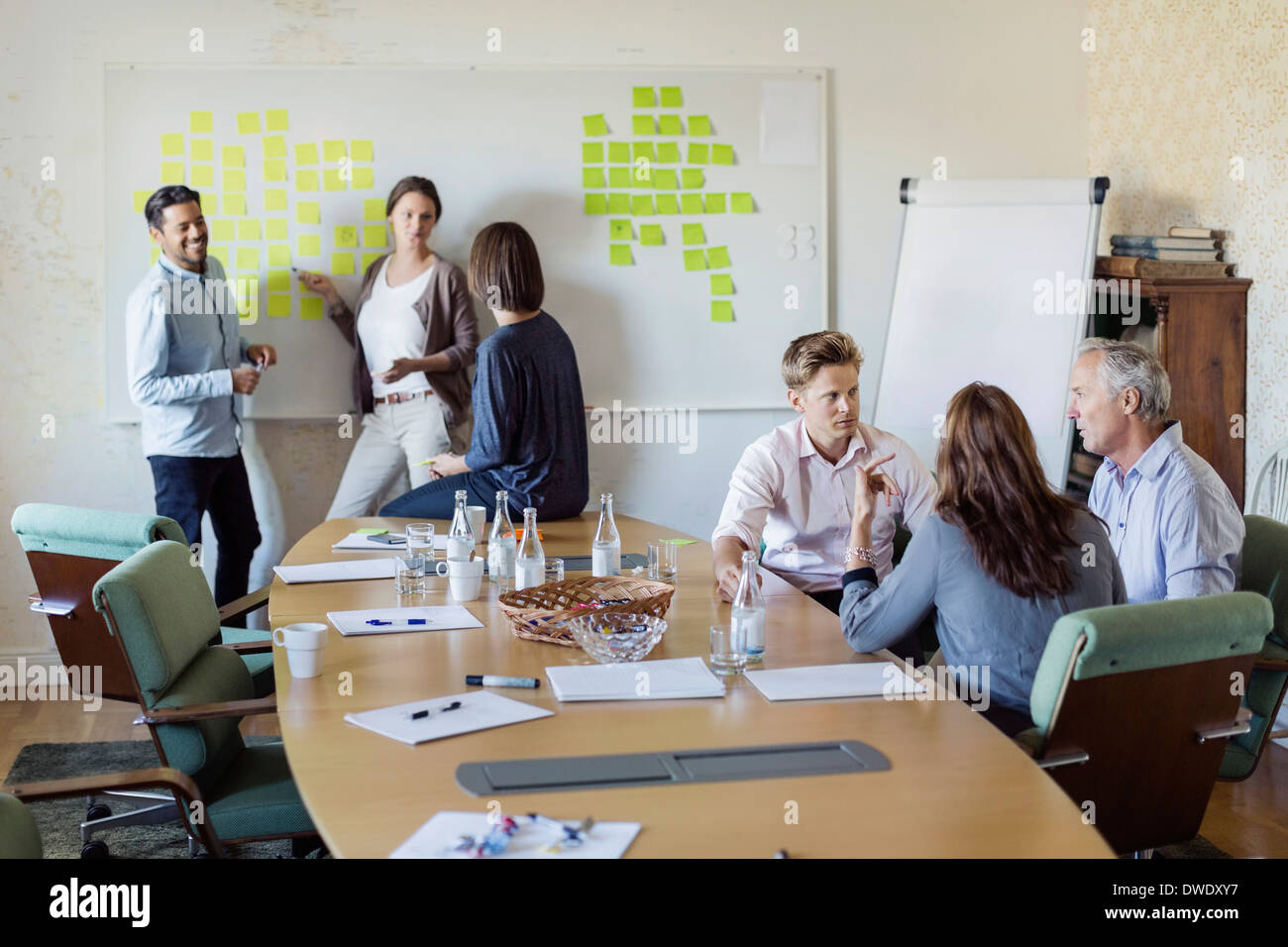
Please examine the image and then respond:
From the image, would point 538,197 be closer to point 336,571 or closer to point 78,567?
point 336,571

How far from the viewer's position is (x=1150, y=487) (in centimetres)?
281

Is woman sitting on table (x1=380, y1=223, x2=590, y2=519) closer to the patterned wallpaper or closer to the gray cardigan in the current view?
the gray cardigan

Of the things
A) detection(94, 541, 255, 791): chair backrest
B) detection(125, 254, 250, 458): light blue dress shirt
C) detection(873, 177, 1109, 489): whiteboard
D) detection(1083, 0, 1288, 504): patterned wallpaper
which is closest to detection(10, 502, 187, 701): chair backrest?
detection(94, 541, 255, 791): chair backrest

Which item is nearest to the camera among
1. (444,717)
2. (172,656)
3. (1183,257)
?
(444,717)

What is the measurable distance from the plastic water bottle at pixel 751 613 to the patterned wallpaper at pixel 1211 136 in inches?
97.2

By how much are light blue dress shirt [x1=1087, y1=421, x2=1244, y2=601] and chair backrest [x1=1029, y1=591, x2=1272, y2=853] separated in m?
0.60

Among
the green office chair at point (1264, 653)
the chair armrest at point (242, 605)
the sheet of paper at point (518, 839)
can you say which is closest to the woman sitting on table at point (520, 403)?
the chair armrest at point (242, 605)

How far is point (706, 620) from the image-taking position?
8.36ft

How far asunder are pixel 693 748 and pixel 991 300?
3077 millimetres

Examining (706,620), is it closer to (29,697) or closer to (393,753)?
(393,753)

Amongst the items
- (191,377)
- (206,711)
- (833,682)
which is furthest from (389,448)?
(833,682)

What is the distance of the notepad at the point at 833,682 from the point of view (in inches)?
79.2

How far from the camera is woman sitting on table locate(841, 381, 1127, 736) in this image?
7.07 feet

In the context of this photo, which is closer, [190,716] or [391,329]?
[190,716]
